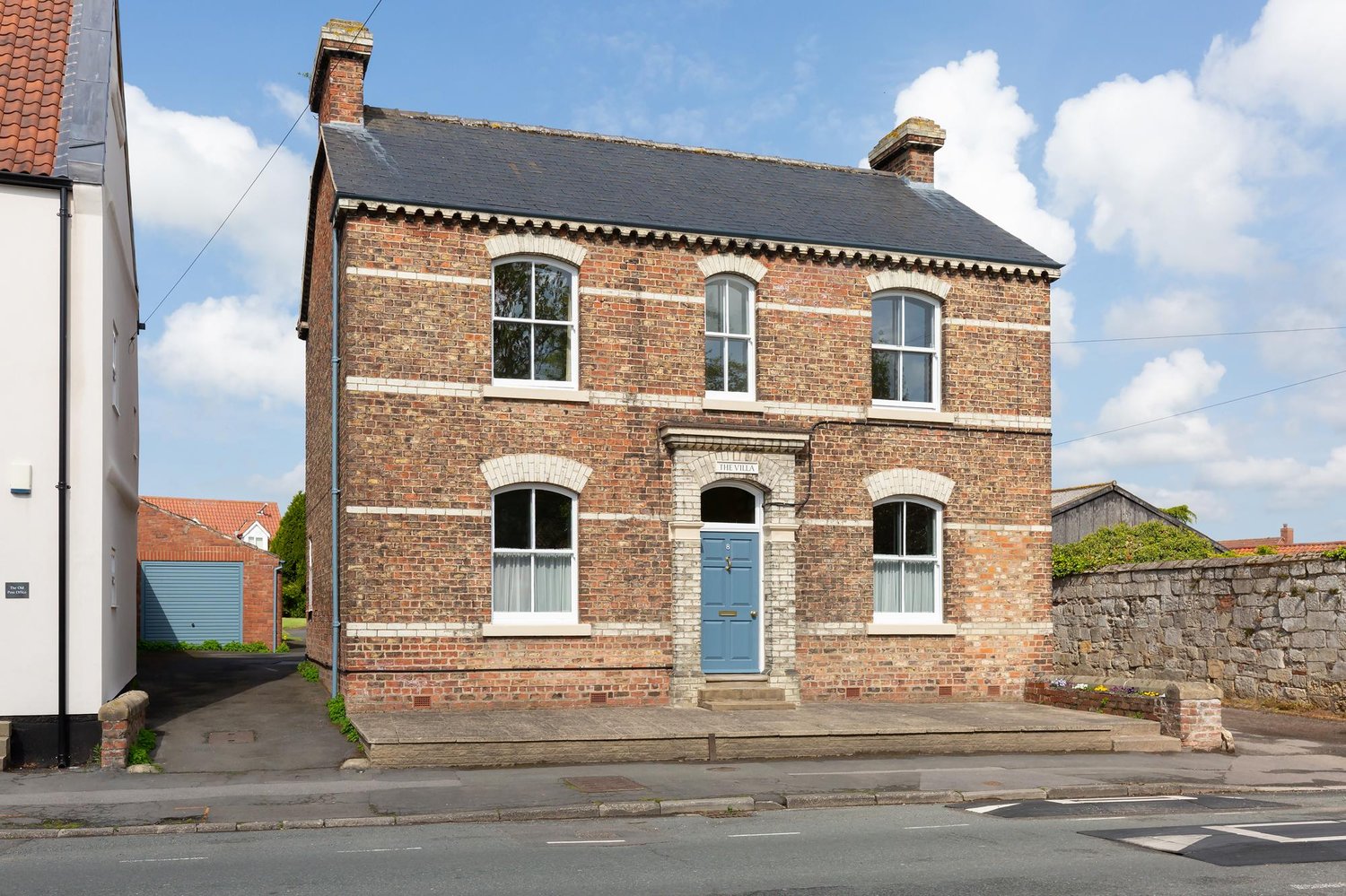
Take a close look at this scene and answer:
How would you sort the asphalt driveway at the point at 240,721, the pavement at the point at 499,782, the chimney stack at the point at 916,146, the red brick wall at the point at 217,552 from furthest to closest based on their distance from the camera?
the red brick wall at the point at 217,552 → the chimney stack at the point at 916,146 → the asphalt driveway at the point at 240,721 → the pavement at the point at 499,782

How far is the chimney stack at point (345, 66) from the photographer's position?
63.7 ft

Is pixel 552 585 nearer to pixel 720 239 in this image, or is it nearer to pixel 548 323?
pixel 548 323

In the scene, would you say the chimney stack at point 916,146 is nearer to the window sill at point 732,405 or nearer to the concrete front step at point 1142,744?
the window sill at point 732,405

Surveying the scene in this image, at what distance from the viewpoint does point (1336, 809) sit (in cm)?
1200

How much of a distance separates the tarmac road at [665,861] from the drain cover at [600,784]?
1.25 m

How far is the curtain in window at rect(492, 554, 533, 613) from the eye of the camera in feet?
56.4

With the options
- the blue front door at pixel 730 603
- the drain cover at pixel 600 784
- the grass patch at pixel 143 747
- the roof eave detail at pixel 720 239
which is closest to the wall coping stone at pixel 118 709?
the grass patch at pixel 143 747

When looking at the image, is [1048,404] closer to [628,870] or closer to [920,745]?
[920,745]

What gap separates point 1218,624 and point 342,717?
558 inches

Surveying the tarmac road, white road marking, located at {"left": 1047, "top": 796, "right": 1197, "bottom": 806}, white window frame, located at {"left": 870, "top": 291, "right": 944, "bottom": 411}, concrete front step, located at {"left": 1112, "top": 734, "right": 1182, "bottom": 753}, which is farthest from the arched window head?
the tarmac road

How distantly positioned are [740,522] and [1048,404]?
18.6 feet

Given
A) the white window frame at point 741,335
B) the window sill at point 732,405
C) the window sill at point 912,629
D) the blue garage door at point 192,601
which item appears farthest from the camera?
the blue garage door at point 192,601

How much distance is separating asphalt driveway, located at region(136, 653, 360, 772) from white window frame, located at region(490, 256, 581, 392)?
5.28 meters

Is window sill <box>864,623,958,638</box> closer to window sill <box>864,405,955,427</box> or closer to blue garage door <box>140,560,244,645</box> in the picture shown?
window sill <box>864,405,955,427</box>
